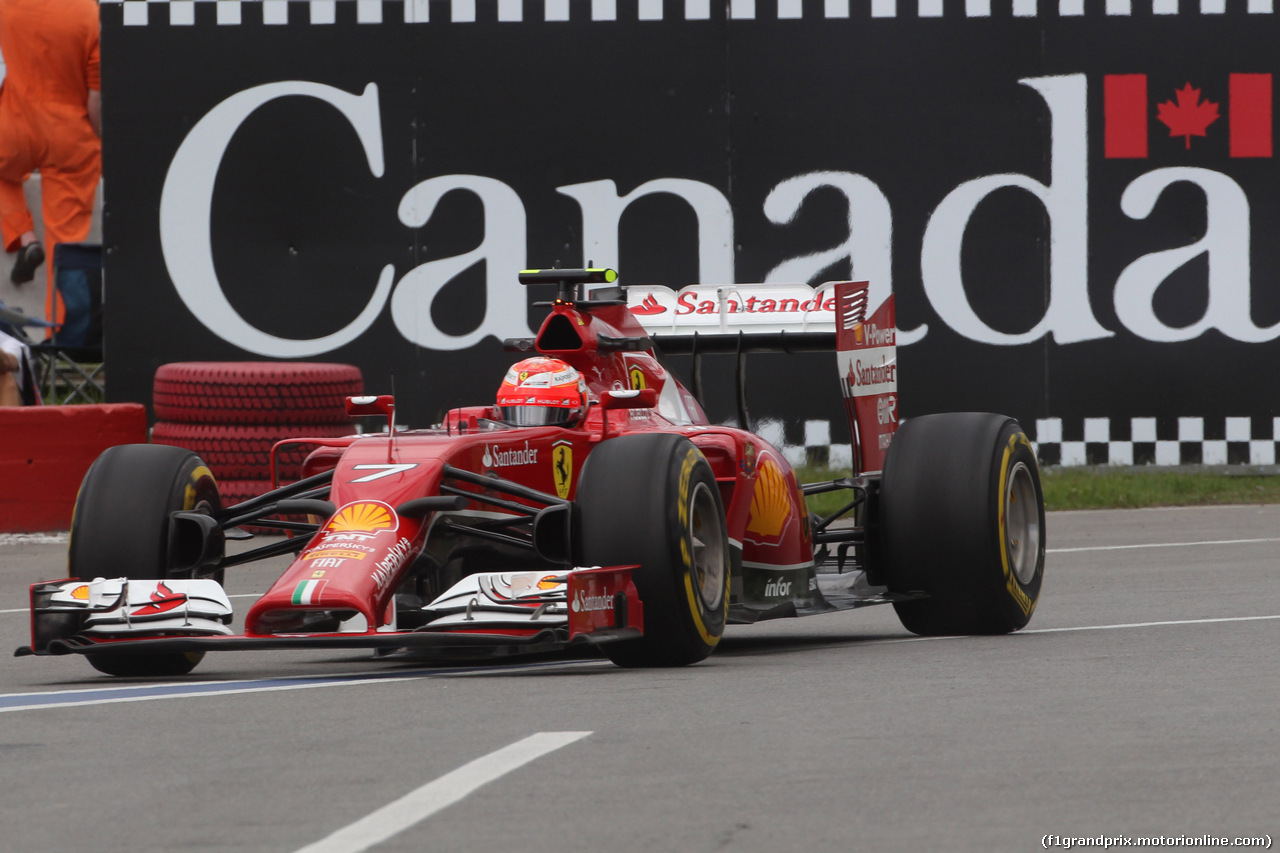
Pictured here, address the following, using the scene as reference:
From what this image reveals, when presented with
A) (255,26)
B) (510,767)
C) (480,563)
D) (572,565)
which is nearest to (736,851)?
(510,767)

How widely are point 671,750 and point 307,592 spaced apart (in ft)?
6.19

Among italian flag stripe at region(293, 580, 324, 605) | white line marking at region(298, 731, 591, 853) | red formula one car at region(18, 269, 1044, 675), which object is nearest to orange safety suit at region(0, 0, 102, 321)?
red formula one car at region(18, 269, 1044, 675)

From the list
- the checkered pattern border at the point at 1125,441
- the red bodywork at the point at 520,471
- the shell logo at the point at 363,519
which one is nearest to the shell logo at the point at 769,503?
the red bodywork at the point at 520,471

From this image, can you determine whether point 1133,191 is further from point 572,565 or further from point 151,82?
point 572,565

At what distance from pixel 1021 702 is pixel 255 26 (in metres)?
11.8

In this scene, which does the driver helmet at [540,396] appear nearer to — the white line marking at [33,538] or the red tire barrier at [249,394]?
the red tire barrier at [249,394]

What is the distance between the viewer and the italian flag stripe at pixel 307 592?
6.76m

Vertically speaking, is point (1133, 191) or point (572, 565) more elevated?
point (1133, 191)

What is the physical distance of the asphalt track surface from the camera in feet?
14.6

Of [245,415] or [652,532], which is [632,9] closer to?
[245,415]

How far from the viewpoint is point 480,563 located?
7902 mm

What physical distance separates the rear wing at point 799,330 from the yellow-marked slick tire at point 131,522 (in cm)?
266

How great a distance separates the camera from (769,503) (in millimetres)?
8570

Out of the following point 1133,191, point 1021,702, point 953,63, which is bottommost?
point 1021,702
